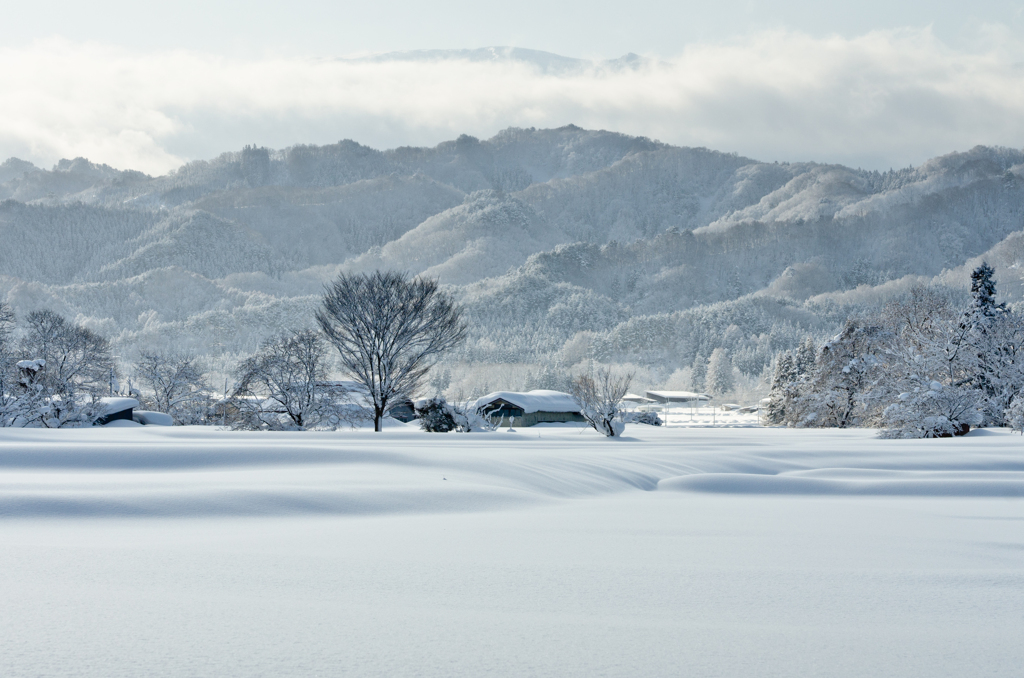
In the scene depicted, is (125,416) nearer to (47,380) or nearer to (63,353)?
(63,353)

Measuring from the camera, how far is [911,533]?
8.20 metres

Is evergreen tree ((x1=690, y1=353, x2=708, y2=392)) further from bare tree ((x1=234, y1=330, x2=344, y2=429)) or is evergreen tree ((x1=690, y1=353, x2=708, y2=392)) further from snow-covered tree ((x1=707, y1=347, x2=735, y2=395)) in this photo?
bare tree ((x1=234, y1=330, x2=344, y2=429))

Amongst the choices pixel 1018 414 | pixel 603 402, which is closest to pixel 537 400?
pixel 603 402

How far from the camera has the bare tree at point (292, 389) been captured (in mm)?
36781

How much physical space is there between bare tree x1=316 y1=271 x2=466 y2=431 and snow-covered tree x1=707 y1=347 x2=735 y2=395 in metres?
130

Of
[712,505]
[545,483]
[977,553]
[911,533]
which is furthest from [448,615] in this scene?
[545,483]

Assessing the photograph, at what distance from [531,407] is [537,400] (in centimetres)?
178

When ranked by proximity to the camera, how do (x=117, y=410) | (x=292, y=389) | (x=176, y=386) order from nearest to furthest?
(x=292, y=389) < (x=117, y=410) < (x=176, y=386)

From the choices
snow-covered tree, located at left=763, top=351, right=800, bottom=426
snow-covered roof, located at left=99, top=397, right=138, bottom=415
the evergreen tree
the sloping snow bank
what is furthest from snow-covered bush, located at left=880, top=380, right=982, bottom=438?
the evergreen tree

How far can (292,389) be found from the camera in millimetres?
37000

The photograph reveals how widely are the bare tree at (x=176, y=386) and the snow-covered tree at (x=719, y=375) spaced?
377 ft

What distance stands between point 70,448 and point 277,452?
3.56 metres

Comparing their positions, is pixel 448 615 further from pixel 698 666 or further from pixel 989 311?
pixel 989 311

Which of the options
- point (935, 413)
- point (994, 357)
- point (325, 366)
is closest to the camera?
point (935, 413)
